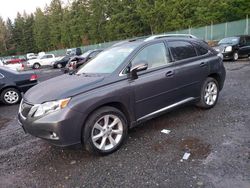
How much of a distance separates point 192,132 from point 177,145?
0.60 metres

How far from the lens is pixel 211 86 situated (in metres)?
5.52

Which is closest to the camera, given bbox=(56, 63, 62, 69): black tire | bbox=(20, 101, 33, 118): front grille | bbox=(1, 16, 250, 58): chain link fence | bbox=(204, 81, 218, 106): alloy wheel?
bbox=(20, 101, 33, 118): front grille

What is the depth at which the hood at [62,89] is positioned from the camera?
11.6ft

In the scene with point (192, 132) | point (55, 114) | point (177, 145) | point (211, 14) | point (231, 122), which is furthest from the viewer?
point (211, 14)

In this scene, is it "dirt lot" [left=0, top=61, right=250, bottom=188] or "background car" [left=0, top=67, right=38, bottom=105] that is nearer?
"dirt lot" [left=0, top=61, right=250, bottom=188]

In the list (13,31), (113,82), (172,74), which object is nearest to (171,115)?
(172,74)

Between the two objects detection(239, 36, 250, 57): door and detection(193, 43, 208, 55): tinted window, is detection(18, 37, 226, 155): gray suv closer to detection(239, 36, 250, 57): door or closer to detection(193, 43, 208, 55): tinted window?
detection(193, 43, 208, 55): tinted window

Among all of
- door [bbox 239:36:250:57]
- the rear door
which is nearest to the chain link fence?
door [bbox 239:36:250:57]

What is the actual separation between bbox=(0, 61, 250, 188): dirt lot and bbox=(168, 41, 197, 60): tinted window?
132 cm

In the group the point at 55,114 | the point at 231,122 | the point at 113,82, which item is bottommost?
the point at 231,122

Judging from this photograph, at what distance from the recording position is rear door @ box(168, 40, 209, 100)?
4.75 metres

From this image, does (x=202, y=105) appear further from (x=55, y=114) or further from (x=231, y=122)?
(x=55, y=114)

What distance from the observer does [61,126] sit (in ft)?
11.0

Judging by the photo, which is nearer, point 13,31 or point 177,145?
point 177,145
